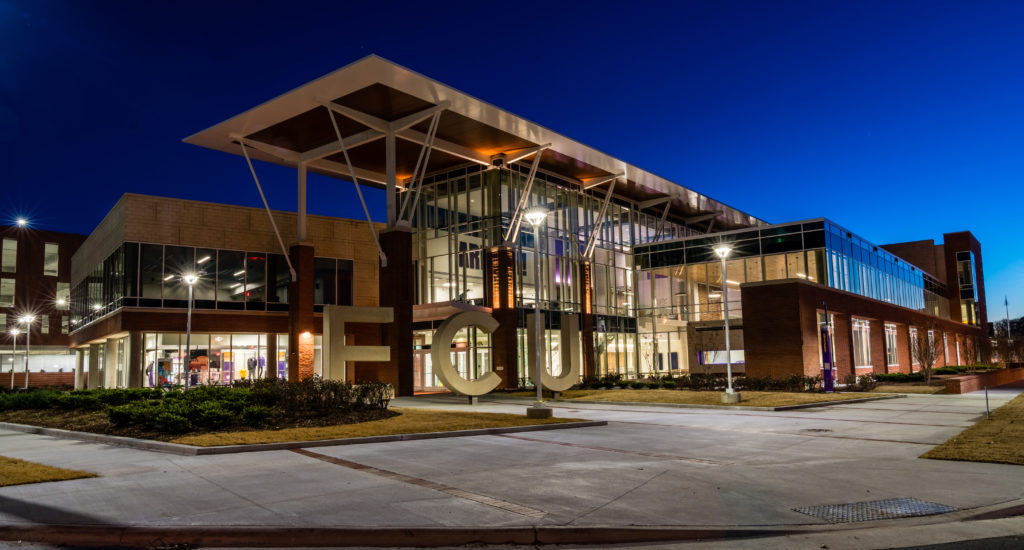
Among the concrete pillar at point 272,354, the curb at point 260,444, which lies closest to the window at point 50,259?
the concrete pillar at point 272,354

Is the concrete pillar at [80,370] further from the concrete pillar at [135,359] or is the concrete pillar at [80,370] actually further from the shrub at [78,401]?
the shrub at [78,401]

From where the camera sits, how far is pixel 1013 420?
18.8 metres

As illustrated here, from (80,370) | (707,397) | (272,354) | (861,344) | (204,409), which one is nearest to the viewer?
(204,409)

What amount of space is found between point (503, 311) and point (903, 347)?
33549mm

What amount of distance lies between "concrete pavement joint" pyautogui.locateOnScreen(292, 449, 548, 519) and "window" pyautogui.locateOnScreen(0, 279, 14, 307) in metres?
80.6

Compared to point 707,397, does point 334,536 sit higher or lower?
higher

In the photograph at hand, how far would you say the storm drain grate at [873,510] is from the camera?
8.57 meters

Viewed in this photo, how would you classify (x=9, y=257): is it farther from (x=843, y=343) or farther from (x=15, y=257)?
(x=843, y=343)

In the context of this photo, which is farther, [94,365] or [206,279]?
[94,365]

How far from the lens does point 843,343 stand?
4409 centimetres

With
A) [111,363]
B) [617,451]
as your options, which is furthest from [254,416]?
[111,363]

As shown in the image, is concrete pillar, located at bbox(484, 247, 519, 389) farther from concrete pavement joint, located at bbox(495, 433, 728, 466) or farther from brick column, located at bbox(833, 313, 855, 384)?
concrete pavement joint, located at bbox(495, 433, 728, 466)

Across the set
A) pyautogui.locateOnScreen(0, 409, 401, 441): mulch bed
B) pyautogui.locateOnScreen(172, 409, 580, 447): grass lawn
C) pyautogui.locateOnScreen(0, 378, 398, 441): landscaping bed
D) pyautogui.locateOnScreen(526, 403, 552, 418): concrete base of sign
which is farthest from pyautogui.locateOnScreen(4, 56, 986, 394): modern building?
pyautogui.locateOnScreen(172, 409, 580, 447): grass lawn

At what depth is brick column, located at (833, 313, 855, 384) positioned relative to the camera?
141ft
